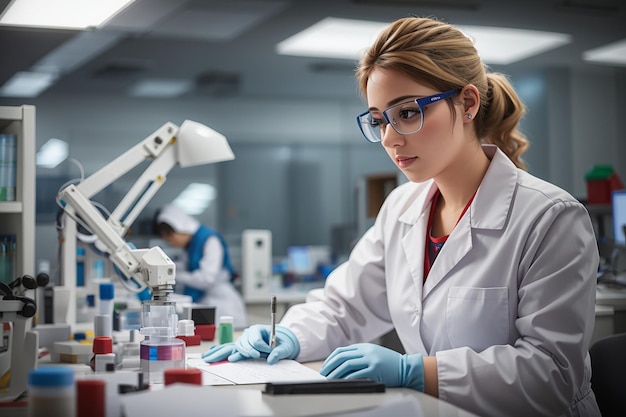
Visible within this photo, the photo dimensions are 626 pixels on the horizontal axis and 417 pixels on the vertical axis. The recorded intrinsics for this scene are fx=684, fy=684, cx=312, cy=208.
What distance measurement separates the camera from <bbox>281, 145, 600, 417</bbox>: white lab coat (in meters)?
1.40

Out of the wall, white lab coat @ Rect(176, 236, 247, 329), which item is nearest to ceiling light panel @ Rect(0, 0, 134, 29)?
white lab coat @ Rect(176, 236, 247, 329)

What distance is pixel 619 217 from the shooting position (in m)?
4.09

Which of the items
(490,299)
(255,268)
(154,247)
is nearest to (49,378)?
(154,247)

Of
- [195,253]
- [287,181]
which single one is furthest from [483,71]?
[287,181]

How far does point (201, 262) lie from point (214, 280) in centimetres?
16

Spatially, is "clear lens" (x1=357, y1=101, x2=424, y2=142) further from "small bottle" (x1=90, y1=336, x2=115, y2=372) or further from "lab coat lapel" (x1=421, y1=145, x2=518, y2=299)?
"small bottle" (x1=90, y1=336, x2=115, y2=372)

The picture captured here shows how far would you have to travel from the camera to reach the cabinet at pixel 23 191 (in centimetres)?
190

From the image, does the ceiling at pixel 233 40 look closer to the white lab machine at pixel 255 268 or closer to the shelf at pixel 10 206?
the white lab machine at pixel 255 268

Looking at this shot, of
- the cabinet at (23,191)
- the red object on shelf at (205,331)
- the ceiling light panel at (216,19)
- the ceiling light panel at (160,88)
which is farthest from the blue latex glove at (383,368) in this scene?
the ceiling light panel at (160,88)

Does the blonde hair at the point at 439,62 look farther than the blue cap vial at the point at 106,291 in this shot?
No

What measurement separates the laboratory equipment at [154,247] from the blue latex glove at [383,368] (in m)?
0.36

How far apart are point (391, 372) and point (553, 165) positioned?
5.95 metres

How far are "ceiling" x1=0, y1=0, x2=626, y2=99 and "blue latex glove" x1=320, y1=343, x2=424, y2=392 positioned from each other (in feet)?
10.6

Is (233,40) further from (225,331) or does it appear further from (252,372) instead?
(252,372)
